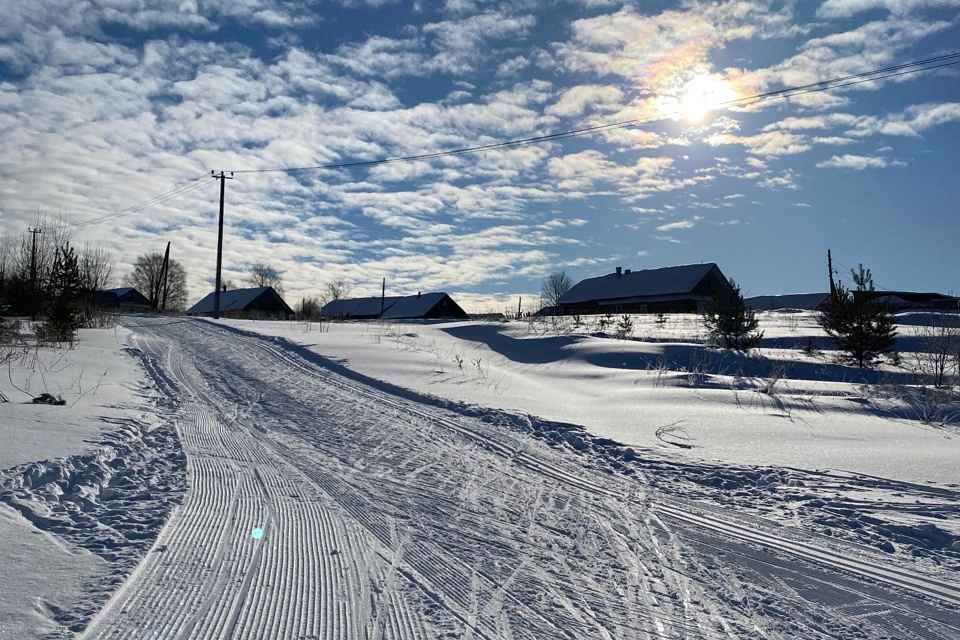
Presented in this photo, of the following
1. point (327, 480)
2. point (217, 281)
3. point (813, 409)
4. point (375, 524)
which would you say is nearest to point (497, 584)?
point (375, 524)

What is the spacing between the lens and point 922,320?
26.2 m

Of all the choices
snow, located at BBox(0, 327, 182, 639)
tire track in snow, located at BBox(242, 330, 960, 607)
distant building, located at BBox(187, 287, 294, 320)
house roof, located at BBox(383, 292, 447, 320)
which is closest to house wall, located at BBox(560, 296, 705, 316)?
house roof, located at BBox(383, 292, 447, 320)

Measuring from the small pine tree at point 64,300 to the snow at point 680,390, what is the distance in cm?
588

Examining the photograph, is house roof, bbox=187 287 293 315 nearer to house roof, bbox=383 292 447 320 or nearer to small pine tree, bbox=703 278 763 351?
house roof, bbox=383 292 447 320

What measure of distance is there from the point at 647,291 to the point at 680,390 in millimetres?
A: 45365

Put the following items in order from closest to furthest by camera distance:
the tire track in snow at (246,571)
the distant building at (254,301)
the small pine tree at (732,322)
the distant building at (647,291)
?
1. the tire track in snow at (246,571)
2. the small pine tree at (732,322)
3. the distant building at (647,291)
4. the distant building at (254,301)

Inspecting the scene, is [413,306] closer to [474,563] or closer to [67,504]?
[67,504]

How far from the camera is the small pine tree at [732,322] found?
19.9 metres

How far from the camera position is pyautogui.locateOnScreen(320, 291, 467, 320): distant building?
73000 millimetres

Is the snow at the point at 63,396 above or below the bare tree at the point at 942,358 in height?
below

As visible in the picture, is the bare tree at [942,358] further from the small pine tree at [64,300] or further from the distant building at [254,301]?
the distant building at [254,301]

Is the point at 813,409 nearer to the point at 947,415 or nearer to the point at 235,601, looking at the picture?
the point at 947,415

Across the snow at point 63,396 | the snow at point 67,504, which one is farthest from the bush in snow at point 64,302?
the snow at point 67,504

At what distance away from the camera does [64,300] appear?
19.2 meters
